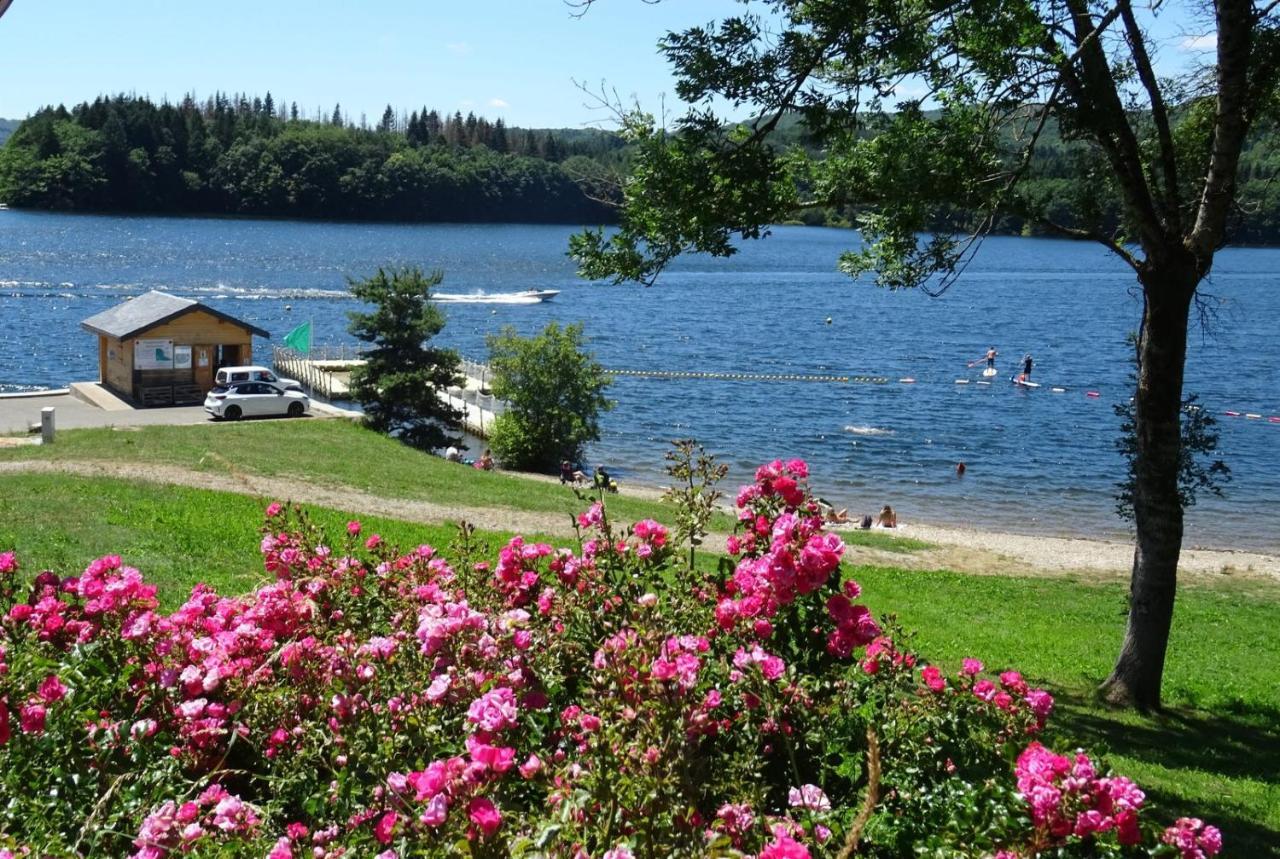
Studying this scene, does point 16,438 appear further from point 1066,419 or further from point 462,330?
point 462,330

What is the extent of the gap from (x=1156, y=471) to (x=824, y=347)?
2350 inches

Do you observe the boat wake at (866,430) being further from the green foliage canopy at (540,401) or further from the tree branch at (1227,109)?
the tree branch at (1227,109)

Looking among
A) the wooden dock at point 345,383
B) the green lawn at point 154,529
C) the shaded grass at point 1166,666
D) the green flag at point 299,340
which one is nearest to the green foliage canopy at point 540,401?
the wooden dock at point 345,383

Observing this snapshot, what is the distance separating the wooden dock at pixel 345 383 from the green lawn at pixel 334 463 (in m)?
9.32

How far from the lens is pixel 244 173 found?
16988 cm

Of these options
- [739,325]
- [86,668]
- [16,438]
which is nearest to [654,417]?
[16,438]

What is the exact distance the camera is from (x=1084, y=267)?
504 ft

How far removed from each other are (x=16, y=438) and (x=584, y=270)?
21.1 metres

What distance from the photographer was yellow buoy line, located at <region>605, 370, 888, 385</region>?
184 ft

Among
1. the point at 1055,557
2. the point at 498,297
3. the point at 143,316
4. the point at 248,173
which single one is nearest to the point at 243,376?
the point at 143,316

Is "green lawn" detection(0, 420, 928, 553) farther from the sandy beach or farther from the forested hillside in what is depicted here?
the forested hillside

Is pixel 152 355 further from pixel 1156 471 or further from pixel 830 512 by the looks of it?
pixel 830 512

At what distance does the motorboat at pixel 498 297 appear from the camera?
86.1 metres

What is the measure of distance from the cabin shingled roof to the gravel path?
1235cm
